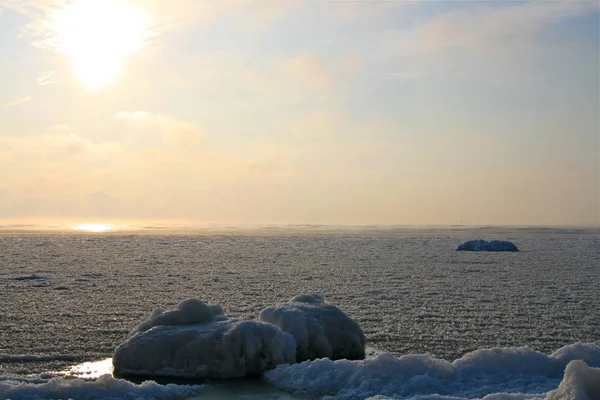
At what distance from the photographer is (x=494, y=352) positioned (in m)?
6.25

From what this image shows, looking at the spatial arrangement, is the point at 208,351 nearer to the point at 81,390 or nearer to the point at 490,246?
the point at 81,390

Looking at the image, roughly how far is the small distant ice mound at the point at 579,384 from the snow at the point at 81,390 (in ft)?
9.99

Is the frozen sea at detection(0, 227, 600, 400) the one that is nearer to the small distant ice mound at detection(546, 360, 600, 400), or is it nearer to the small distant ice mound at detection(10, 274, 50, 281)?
the small distant ice mound at detection(10, 274, 50, 281)

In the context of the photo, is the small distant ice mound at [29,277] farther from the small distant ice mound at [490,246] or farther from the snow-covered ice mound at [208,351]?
the small distant ice mound at [490,246]

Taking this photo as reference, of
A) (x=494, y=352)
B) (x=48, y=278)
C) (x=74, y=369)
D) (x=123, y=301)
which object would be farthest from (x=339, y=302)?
(x=48, y=278)

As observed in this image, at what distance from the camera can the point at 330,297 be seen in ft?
37.4

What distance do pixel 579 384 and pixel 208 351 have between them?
347 centimetres

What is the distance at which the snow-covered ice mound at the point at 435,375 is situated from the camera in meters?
5.59

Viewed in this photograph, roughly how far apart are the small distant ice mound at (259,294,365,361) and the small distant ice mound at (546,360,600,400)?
282 cm

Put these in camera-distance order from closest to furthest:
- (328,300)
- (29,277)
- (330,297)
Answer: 1. (328,300)
2. (330,297)
3. (29,277)

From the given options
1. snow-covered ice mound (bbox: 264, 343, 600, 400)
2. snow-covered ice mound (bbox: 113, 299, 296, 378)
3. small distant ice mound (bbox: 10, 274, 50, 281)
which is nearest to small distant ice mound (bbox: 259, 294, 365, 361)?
snow-covered ice mound (bbox: 113, 299, 296, 378)

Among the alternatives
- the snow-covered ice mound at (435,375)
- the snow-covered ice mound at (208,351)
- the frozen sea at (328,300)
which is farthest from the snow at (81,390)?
the snow-covered ice mound at (435,375)

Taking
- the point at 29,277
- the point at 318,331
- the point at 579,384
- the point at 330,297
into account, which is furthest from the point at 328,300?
the point at 29,277

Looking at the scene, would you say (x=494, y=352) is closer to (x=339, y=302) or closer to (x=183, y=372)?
(x=183, y=372)
